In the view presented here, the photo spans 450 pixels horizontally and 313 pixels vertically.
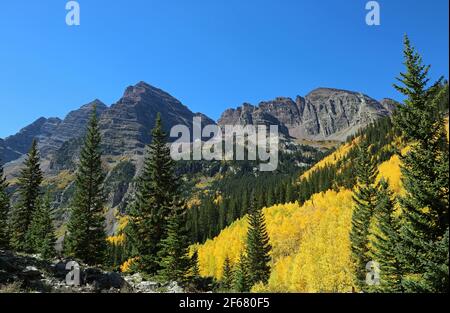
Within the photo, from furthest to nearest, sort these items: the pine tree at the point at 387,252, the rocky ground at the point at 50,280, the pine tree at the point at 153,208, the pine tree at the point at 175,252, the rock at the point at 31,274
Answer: the pine tree at the point at 153,208 → the pine tree at the point at 175,252 → the pine tree at the point at 387,252 → the rock at the point at 31,274 → the rocky ground at the point at 50,280

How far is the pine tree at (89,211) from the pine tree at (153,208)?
22.0ft

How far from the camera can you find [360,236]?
42.1 m

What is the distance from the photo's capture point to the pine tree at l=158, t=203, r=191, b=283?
30.5 metres

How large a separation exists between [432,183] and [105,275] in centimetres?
1866

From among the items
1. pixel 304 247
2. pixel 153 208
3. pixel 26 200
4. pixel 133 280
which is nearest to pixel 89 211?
pixel 153 208

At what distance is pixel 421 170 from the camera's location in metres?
19.7

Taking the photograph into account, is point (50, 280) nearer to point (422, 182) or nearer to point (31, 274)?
point (31, 274)

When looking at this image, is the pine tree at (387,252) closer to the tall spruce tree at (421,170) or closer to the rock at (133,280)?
the tall spruce tree at (421,170)

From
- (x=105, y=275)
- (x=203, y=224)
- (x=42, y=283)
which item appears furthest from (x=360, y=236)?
(x=203, y=224)

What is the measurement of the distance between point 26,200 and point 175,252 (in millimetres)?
34861

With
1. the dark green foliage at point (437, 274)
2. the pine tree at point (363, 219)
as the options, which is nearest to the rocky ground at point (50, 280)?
the dark green foliage at point (437, 274)

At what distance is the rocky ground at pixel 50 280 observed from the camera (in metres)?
15.5
